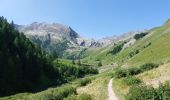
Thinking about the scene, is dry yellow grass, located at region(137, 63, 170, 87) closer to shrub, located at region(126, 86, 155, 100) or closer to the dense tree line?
shrub, located at region(126, 86, 155, 100)

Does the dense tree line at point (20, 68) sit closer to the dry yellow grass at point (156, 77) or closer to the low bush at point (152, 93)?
the dry yellow grass at point (156, 77)

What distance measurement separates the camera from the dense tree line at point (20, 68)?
141 meters

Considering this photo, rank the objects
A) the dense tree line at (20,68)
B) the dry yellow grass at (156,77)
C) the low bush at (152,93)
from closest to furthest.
Result: the low bush at (152,93) → the dry yellow grass at (156,77) → the dense tree line at (20,68)

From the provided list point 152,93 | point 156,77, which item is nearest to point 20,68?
point 156,77

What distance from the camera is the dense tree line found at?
462 feet

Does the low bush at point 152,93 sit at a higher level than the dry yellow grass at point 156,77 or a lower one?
lower

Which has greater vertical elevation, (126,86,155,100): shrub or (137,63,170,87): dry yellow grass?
(137,63,170,87): dry yellow grass

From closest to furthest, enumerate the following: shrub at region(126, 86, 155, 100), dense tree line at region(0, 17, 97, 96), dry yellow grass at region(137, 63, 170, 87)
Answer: shrub at region(126, 86, 155, 100)
dry yellow grass at region(137, 63, 170, 87)
dense tree line at region(0, 17, 97, 96)

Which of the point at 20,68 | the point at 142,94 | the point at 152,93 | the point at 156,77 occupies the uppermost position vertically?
the point at 20,68

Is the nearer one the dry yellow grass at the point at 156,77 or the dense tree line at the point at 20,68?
the dry yellow grass at the point at 156,77

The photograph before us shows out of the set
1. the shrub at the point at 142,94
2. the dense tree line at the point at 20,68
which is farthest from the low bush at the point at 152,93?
the dense tree line at the point at 20,68

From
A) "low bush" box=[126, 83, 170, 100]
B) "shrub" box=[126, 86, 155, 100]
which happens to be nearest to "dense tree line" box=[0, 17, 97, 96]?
"shrub" box=[126, 86, 155, 100]

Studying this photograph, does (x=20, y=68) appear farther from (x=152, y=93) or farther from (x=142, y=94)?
(x=152, y=93)

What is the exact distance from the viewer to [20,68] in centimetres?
15075
